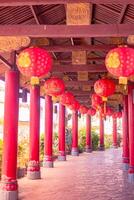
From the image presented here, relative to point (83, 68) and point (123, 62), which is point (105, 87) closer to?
point (83, 68)

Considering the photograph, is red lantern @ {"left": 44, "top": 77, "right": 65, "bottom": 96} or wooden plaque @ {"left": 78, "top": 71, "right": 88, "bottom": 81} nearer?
red lantern @ {"left": 44, "top": 77, "right": 65, "bottom": 96}

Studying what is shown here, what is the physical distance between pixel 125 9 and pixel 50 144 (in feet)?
34.8

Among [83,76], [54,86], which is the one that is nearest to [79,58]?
[54,86]

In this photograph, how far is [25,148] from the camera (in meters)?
15.0

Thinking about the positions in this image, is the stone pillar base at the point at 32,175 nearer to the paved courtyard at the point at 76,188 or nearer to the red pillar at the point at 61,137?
the paved courtyard at the point at 76,188

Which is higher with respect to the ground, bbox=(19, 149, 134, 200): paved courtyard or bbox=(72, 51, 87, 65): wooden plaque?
bbox=(72, 51, 87, 65): wooden plaque

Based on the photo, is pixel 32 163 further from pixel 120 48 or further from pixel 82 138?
pixel 82 138

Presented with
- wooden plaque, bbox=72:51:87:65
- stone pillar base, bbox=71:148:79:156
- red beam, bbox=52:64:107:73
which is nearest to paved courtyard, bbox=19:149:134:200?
red beam, bbox=52:64:107:73

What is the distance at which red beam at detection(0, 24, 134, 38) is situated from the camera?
6.77 metres

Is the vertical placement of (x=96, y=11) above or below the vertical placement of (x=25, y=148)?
above

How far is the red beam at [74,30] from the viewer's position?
677 centimetres

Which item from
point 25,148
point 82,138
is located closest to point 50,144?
point 25,148

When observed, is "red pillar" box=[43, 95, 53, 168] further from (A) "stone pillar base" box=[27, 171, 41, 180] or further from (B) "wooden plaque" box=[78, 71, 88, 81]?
(A) "stone pillar base" box=[27, 171, 41, 180]

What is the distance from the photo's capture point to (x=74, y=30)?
6.82 m
